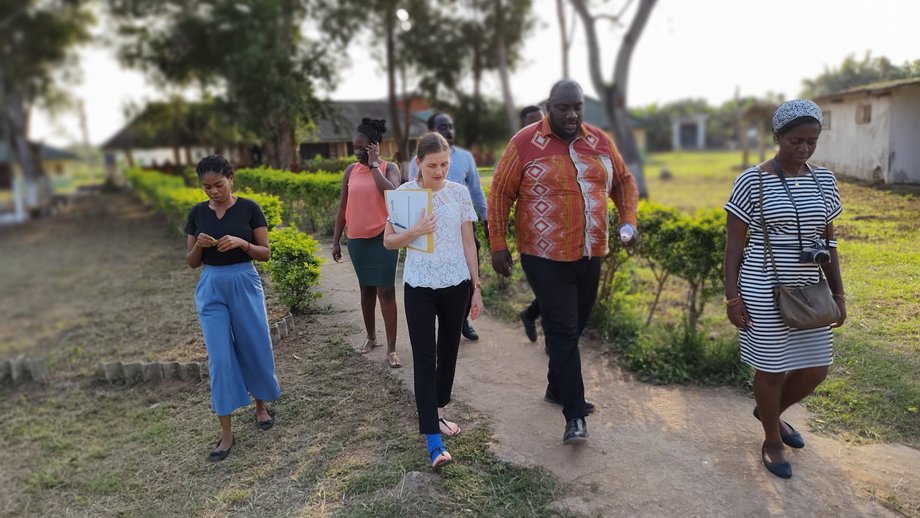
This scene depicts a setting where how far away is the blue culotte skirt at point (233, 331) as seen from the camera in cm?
301

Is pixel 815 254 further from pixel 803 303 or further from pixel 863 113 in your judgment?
pixel 863 113

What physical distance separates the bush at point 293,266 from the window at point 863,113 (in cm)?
362

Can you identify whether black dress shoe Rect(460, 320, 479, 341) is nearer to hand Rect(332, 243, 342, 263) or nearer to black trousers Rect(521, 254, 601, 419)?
hand Rect(332, 243, 342, 263)

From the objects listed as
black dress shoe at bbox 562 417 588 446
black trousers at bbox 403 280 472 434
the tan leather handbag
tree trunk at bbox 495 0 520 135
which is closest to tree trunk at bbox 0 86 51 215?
black trousers at bbox 403 280 472 434

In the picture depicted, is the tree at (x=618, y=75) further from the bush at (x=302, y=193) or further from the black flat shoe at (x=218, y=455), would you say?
the black flat shoe at (x=218, y=455)

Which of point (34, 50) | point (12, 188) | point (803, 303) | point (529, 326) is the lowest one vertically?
point (529, 326)

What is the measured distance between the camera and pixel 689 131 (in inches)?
1759

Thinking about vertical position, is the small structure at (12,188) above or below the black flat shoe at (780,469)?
above

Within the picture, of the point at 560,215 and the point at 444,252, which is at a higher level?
the point at 560,215

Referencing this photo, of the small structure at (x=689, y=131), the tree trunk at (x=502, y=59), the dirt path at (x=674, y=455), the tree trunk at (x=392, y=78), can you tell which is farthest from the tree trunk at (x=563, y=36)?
the small structure at (x=689, y=131)

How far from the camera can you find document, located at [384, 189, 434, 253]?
103 inches

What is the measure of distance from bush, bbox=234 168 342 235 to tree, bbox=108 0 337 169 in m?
0.27

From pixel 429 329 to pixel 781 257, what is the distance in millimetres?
1523

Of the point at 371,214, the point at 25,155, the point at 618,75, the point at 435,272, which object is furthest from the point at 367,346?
the point at 618,75
